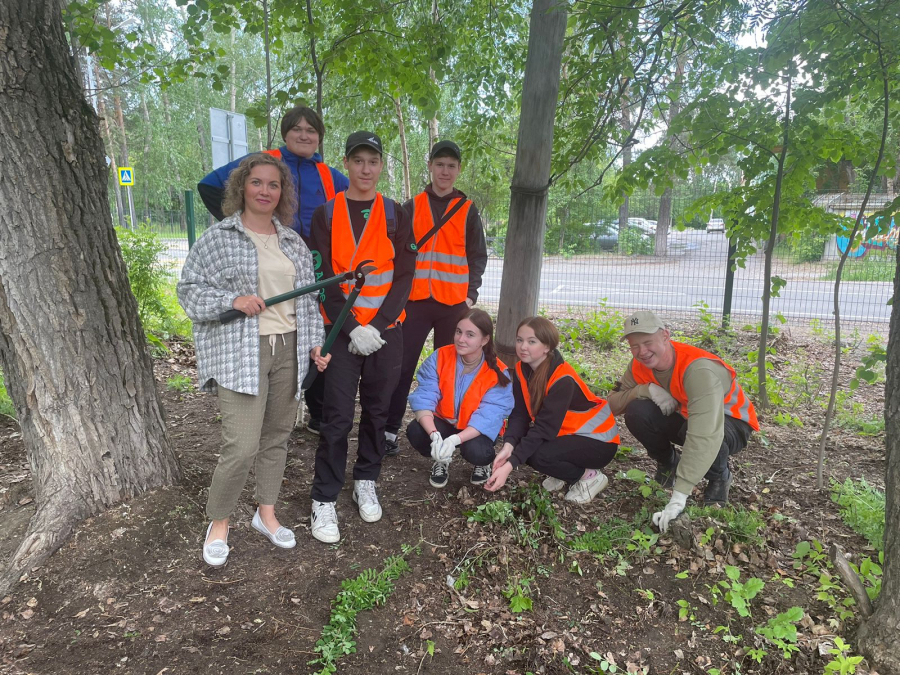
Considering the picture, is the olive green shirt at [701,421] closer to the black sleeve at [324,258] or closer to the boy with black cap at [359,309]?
the boy with black cap at [359,309]

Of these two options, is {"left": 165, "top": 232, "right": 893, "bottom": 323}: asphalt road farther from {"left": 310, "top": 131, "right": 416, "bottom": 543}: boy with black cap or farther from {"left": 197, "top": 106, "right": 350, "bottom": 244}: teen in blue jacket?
{"left": 310, "top": 131, "right": 416, "bottom": 543}: boy with black cap

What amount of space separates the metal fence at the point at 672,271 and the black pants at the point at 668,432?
4.58 m

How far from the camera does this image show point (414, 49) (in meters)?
4.46

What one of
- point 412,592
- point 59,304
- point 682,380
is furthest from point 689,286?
point 59,304

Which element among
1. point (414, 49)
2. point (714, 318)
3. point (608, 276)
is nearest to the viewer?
point (414, 49)

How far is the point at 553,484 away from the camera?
3262mm

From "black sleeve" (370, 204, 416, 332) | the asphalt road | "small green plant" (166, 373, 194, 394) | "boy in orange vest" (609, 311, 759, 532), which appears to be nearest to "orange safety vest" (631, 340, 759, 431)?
"boy in orange vest" (609, 311, 759, 532)

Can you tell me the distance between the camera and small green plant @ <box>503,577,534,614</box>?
2332mm

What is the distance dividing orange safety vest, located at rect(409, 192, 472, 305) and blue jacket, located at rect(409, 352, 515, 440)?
43cm

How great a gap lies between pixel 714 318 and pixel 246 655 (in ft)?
24.9

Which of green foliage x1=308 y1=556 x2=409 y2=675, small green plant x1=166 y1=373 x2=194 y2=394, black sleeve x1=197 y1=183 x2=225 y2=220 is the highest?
black sleeve x1=197 y1=183 x2=225 y2=220

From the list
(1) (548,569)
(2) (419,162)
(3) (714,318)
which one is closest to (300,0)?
(1) (548,569)

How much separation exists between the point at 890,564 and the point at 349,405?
2273 millimetres

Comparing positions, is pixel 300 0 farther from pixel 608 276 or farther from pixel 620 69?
pixel 608 276
